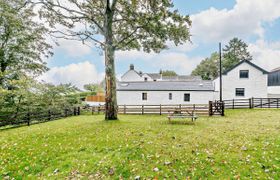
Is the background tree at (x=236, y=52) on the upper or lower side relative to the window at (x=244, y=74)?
upper

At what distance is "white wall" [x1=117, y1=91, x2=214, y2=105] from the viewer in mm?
24141

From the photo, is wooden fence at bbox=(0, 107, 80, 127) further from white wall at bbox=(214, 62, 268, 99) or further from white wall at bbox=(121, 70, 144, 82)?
white wall at bbox=(121, 70, 144, 82)

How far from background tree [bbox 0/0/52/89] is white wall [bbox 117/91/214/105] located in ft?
36.7

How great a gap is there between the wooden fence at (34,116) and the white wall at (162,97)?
689 cm

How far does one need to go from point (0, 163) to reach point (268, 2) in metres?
21.3

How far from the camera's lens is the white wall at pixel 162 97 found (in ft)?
79.2

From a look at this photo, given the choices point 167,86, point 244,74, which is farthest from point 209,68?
point 167,86

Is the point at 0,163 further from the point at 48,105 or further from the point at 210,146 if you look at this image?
the point at 48,105

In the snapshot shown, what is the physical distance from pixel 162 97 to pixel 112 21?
14658 millimetres

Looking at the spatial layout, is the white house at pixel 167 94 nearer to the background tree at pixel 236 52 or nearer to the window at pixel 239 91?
the window at pixel 239 91

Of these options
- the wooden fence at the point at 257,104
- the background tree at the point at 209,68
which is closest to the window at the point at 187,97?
the wooden fence at the point at 257,104

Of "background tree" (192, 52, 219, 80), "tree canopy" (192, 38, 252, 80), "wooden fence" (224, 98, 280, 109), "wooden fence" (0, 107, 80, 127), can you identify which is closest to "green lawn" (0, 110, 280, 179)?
"wooden fence" (0, 107, 80, 127)

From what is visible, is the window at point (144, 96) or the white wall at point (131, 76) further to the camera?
the white wall at point (131, 76)

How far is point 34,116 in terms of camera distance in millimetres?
14625
